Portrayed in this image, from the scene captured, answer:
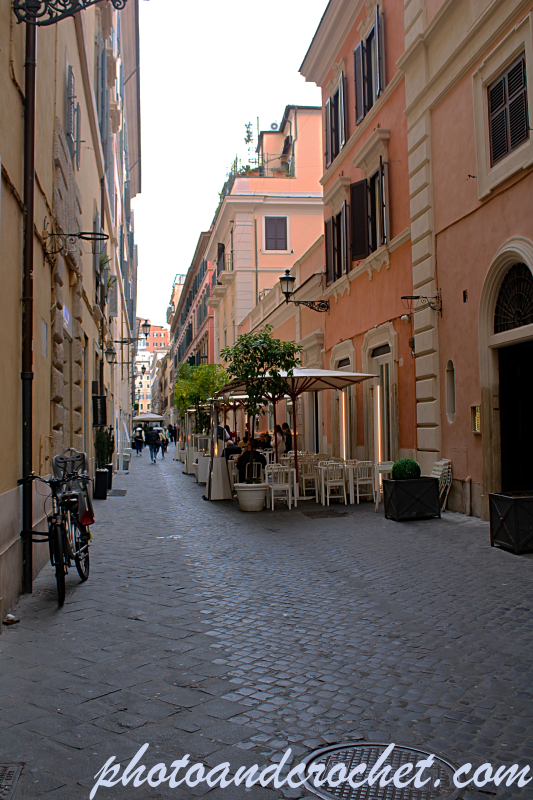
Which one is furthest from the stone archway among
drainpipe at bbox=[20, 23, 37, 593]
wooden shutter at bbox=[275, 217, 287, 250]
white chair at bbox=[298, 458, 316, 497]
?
wooden shutter at bbox=[275, 217, 287, 250]

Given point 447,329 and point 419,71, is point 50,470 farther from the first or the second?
point 419,71

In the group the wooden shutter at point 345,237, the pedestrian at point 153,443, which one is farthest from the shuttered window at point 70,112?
the pedestrian at point 153,443

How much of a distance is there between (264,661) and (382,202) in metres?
11.8

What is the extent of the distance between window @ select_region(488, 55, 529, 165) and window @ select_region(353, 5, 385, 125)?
5.46 metres

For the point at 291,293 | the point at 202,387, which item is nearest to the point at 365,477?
the point at 291,293

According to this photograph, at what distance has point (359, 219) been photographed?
1580 cm

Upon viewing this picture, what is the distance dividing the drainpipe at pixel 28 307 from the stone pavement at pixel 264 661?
534mm

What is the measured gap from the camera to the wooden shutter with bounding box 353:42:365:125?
15.8 m

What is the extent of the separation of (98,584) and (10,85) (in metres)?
4.71

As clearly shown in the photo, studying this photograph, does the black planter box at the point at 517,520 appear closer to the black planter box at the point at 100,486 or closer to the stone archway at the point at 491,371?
the stone archway at the point at 491,371

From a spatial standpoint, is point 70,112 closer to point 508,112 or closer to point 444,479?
point 508,112

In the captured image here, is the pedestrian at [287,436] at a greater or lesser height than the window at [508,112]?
lesser

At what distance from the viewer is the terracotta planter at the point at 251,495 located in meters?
13.0

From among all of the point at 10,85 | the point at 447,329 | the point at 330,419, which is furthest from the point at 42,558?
the point at 330,419
